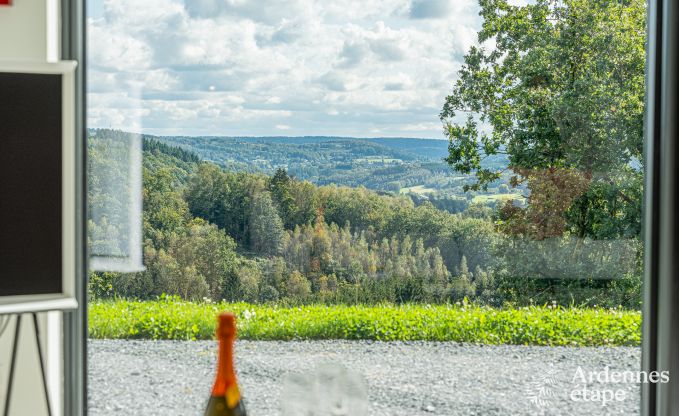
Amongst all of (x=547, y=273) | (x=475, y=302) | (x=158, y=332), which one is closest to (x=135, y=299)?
(x=158, y=332)

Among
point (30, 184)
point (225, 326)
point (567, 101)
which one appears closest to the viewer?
point (225, 326)

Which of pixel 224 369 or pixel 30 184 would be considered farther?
pixel 30 184

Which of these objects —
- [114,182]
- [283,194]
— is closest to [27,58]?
[114,182]

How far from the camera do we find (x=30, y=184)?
180 cm

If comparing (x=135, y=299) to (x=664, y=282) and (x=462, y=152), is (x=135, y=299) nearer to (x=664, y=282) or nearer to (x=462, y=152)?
(x=462, y=152)

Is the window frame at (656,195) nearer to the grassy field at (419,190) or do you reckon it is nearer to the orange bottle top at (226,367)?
the grassy field at (419,190)

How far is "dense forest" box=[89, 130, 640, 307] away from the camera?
226cm

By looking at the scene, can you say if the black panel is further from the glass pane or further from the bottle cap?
the bottle cap

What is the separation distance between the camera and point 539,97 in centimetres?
221

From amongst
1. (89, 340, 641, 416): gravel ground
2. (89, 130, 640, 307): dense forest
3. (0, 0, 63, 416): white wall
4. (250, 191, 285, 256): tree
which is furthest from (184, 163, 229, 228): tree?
(0, 0, 63, 416): white wall

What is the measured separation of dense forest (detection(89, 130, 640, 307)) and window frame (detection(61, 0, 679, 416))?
21cm

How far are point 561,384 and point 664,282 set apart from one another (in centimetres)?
48

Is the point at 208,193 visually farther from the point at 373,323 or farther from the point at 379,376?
the point at 379,376

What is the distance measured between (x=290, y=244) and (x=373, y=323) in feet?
1.29
